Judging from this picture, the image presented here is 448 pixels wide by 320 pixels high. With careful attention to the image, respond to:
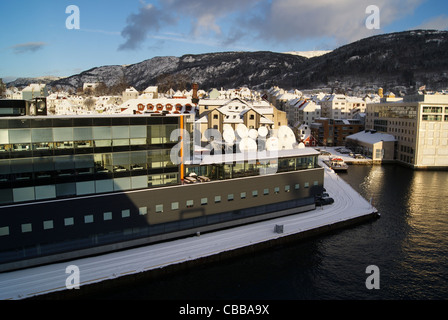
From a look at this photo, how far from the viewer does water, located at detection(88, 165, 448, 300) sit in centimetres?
1802

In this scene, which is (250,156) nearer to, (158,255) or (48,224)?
(158,255)

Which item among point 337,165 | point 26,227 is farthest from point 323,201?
point 26,227

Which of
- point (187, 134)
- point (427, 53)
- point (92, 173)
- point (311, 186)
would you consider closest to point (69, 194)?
point (92, 173)

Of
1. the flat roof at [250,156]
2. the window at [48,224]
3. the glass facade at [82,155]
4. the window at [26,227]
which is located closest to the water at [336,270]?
the window at [48,224]

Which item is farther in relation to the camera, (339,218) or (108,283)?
(339,218)

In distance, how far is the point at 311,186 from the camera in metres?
28.9

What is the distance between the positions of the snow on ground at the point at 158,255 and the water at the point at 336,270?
3.27 feet

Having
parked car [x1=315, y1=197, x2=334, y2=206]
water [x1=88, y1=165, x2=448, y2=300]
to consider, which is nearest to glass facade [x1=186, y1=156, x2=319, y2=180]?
parked car [x1=315, y1=197, x2=334, y2=206]

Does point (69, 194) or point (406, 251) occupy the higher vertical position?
point (69, 194)

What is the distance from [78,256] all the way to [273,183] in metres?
15.0

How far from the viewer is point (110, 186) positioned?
20359 mm

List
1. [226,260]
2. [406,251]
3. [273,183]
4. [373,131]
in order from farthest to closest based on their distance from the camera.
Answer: [373,131] → [273,183] → [406,251] → [226,260]

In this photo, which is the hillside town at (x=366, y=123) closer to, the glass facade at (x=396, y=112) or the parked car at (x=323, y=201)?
the glass facade at (x=396, y=112)

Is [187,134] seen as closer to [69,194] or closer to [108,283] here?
[69,194]
